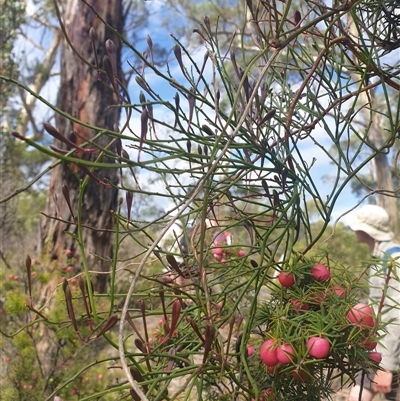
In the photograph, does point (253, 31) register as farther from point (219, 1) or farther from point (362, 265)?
point (219, 1)

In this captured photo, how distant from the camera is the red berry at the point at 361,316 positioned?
0.40 metres

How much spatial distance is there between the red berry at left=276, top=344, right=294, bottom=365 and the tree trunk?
5.62 feet

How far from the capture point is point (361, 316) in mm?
400

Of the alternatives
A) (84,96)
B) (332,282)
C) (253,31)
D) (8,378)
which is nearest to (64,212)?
(84,96)

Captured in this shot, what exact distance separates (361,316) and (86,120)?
2.11 m

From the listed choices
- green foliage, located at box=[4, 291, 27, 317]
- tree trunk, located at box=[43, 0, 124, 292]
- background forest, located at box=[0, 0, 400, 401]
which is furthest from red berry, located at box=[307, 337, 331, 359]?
tree trunk, located at box=[43, 0, 124, 292]

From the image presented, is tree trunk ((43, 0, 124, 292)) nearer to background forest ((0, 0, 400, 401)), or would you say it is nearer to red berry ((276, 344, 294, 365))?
background forest ((0, 0, 400, 401))

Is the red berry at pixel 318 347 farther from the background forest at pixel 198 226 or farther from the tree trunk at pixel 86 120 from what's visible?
the tree trunk at pixel 86 120

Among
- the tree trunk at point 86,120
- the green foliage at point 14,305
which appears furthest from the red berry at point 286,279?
the tree trunk at point 86,120

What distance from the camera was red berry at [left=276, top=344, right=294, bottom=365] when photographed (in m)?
0.38

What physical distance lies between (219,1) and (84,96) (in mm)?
6223

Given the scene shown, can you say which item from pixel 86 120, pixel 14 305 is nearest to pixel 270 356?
pixel 14 305

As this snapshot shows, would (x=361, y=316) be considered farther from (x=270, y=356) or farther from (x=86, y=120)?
(x=86, y=120)

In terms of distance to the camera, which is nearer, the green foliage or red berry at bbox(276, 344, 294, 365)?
red berry at bbox(276, 344, 294, 365)
